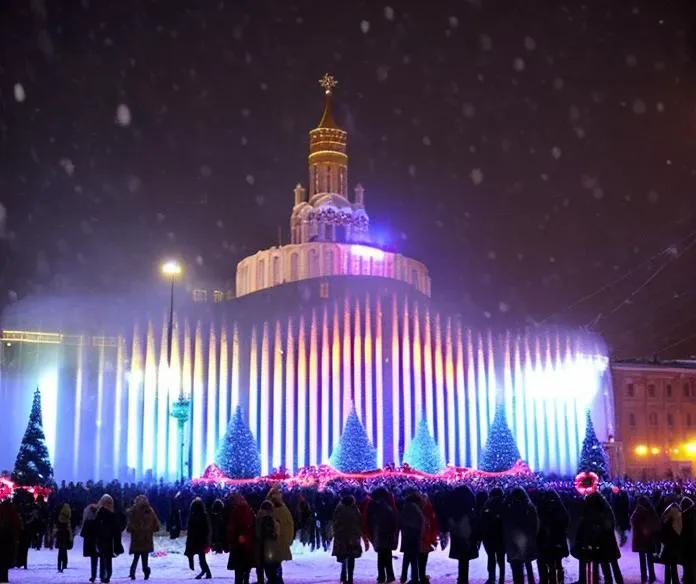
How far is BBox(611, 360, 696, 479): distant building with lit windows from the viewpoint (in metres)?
62.2

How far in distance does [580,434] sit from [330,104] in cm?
3083

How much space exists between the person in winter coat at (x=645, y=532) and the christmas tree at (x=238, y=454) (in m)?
26.2

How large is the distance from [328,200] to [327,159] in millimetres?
3215

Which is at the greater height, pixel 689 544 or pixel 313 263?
pixel 313 263

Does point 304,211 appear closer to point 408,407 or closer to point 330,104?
point 330,104

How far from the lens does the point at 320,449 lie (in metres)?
48.8

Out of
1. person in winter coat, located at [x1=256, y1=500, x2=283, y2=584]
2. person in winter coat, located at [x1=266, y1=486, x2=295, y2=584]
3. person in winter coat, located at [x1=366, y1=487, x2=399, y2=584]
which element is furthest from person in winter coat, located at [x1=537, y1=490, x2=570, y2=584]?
person in winter coat, located at [x1=256, y1=500, x2=283, y2=584]

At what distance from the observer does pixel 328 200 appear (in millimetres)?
66938

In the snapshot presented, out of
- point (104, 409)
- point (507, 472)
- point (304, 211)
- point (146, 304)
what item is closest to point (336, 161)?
point (304, 211)

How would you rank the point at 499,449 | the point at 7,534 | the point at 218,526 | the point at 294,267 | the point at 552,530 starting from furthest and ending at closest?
the point at 294,267, the point at 499,449, the point at 218,526, the point at 7,534, the point at 552,530

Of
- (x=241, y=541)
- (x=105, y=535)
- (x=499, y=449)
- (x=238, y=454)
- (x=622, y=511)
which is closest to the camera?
(x=241, y=541)

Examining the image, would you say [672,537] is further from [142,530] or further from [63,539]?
[63,539]

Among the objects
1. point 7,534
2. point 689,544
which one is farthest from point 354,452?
point 689,544

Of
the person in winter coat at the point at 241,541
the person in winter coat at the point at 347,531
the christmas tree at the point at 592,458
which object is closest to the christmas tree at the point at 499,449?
the christmas tree at the point at 592,458
